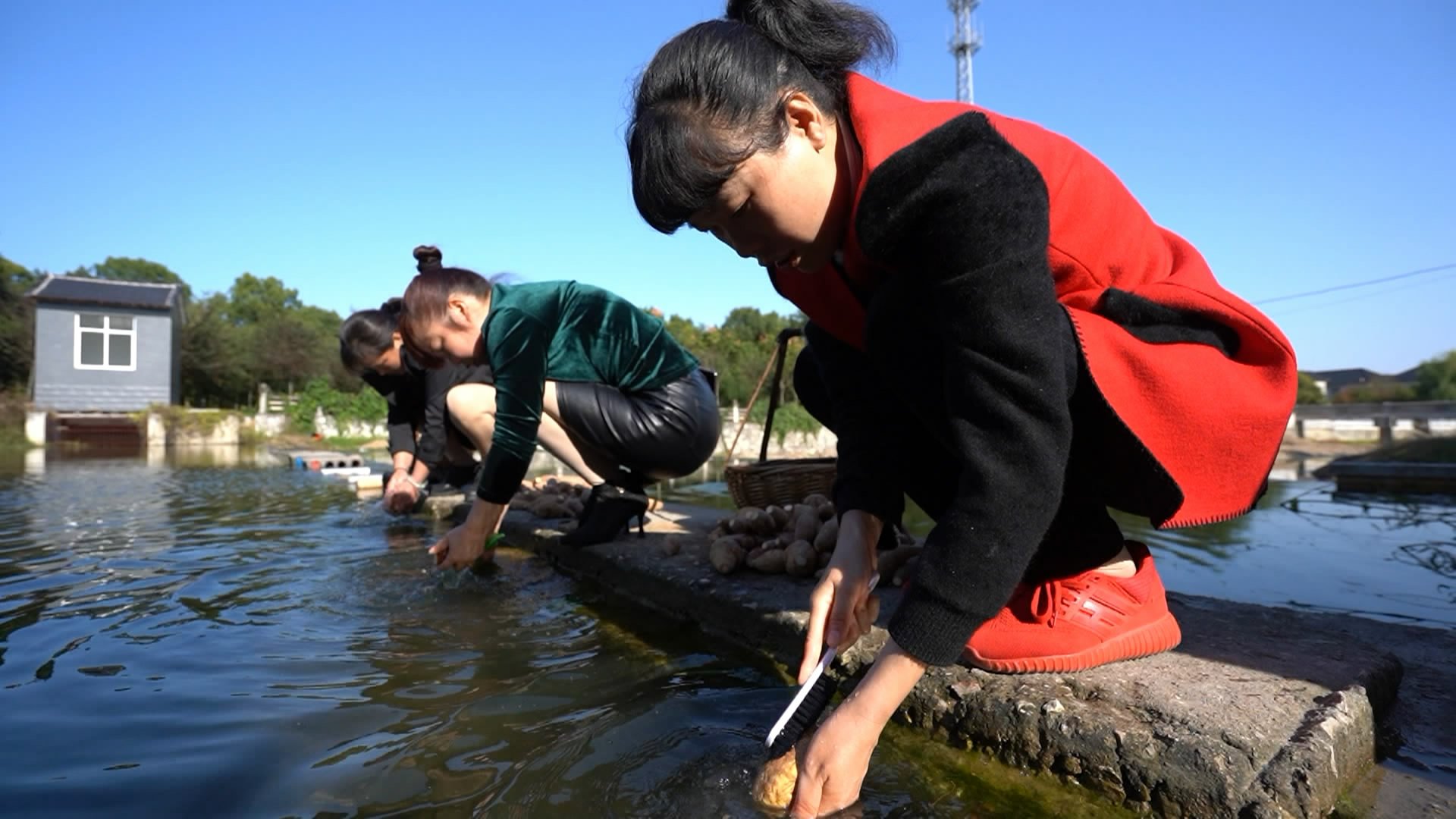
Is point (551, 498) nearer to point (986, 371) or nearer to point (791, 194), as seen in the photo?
point (791, 194)

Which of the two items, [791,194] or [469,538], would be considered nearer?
[791,194]

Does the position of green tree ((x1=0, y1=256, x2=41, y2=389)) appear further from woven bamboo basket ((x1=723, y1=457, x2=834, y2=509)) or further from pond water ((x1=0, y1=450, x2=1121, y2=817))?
woven bamboo basket ((x1=723, y1=457, x2=834, y2=509))

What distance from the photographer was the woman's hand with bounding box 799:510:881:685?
137 centimetres

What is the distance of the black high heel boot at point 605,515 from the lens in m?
3.04

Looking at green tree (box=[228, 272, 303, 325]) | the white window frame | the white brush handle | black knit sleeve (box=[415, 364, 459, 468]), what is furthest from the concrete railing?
green tree (box=[228, 272, 303, 325])

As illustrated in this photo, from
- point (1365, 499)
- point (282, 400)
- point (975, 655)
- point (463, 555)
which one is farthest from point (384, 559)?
point (282, 400)

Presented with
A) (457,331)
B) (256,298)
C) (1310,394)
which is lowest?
(457,331)

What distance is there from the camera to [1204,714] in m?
1.17

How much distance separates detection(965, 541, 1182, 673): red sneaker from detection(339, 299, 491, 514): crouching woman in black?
2.89 meters

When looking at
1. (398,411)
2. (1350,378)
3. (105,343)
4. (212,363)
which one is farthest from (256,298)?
(1350,378)

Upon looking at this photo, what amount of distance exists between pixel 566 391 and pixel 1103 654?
2178 mm

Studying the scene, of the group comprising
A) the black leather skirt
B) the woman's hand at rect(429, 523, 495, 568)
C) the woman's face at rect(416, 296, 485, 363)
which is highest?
the woman's face at rect(416, 296, 485, 363)

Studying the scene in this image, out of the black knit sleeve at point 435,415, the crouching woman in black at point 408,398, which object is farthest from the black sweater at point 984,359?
the black knit sleeve at point 435,415

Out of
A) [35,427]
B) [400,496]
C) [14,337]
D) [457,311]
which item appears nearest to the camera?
[457,311]
